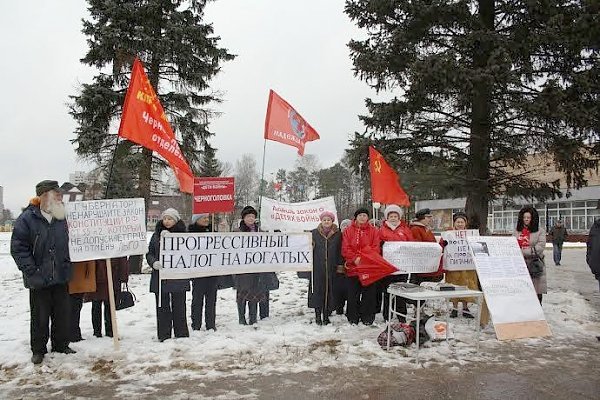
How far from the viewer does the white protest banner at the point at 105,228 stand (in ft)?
20.1

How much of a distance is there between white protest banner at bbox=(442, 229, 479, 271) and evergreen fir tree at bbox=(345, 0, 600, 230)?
3.92m

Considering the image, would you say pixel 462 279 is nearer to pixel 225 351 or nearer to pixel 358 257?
pixel 358 257

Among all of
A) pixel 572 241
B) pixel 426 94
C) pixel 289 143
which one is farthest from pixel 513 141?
pixel 572 241

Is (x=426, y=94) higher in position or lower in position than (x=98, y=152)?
higher

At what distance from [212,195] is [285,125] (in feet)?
8.30

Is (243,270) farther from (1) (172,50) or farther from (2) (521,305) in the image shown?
(1) (172,50)

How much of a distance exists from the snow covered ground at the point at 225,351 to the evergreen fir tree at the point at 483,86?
439 cm

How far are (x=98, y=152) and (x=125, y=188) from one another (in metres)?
2.02

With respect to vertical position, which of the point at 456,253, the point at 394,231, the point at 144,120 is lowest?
the point at 456,253

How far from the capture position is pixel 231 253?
7.11 m

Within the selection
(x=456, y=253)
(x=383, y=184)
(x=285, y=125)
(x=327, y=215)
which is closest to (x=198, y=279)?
(x=327, y=215)

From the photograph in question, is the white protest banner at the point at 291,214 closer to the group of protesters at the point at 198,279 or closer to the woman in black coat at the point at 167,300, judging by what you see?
the group of protesters at the point at 198,279

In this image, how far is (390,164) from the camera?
479 inches

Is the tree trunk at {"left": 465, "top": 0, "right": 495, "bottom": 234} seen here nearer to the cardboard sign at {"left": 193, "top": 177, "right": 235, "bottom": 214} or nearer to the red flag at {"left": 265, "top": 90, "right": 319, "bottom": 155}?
the red flag at {"left": 265, "top": 90, "right": 319, "bottom": 155}
